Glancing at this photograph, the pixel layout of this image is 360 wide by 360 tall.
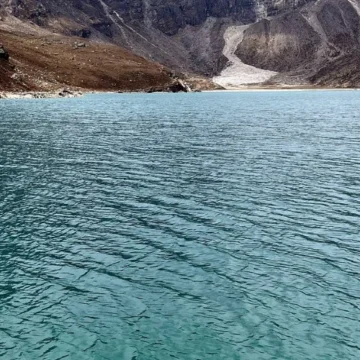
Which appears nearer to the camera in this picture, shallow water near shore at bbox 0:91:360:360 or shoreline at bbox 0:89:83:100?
shallow water near shore at bbox 0:91:360:360

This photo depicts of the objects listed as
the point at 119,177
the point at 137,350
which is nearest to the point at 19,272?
the point at 137,350

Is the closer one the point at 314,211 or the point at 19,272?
the point at 19,272

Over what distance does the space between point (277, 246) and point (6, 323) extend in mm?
13879

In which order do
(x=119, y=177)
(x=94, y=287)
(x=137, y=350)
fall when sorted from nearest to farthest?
(x=137, y=350), (x=94, y=287), (x=119, y=177)

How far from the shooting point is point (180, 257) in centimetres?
2414

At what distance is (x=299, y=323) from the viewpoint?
18.0 metres

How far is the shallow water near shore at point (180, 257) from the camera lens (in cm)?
1697

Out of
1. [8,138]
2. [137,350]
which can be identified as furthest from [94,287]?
[8,138]

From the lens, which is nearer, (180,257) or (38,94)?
(180,257)

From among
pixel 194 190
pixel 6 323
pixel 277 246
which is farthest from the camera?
pixel 194 190

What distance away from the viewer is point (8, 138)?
65625 mm

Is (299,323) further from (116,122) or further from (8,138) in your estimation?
(116,122)

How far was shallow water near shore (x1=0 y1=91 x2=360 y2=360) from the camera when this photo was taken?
16969mm

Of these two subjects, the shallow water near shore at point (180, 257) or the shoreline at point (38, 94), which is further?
the shoreline at point (38, 94)
